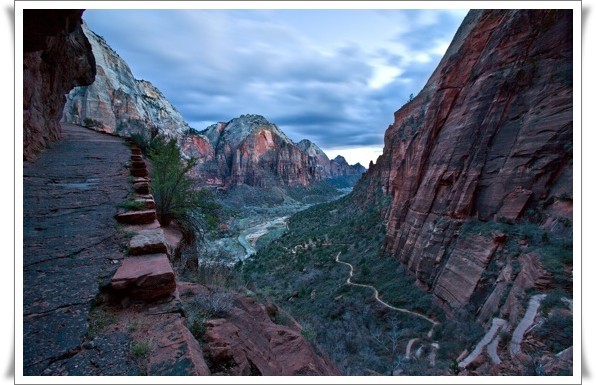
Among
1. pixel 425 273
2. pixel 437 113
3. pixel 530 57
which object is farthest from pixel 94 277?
pixel 437 113

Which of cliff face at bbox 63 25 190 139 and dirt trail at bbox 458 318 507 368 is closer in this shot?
dirt trail at bbox 458 318 507 368

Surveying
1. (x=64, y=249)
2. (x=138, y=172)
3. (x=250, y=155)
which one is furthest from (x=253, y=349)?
(x=250, y=155)

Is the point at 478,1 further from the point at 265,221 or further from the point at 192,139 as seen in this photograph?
the point at 192,139

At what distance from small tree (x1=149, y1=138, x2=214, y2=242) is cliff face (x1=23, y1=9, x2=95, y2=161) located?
11.0 feet

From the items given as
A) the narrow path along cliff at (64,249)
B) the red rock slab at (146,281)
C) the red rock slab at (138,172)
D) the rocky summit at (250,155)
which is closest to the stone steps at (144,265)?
the red rock slab at (146,281)

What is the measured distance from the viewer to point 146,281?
345 cm

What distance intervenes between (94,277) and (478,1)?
20.9 ft

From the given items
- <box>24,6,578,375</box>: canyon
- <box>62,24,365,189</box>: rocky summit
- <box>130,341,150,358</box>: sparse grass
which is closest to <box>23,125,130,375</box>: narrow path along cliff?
<box>24,6,578,375</box>: canyon

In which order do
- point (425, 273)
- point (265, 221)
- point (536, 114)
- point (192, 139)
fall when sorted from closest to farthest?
point (536, 114)
point (425, 273)
point (265, 221)
point (192, 139)

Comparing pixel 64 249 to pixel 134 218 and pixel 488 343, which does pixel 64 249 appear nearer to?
pixel 134 218

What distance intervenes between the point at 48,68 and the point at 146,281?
1311 cm

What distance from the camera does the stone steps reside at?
3447 mm

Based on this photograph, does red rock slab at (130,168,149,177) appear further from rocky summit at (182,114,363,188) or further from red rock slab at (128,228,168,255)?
rocky summit at (182,114,363,188)

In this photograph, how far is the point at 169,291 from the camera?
3596 mm
